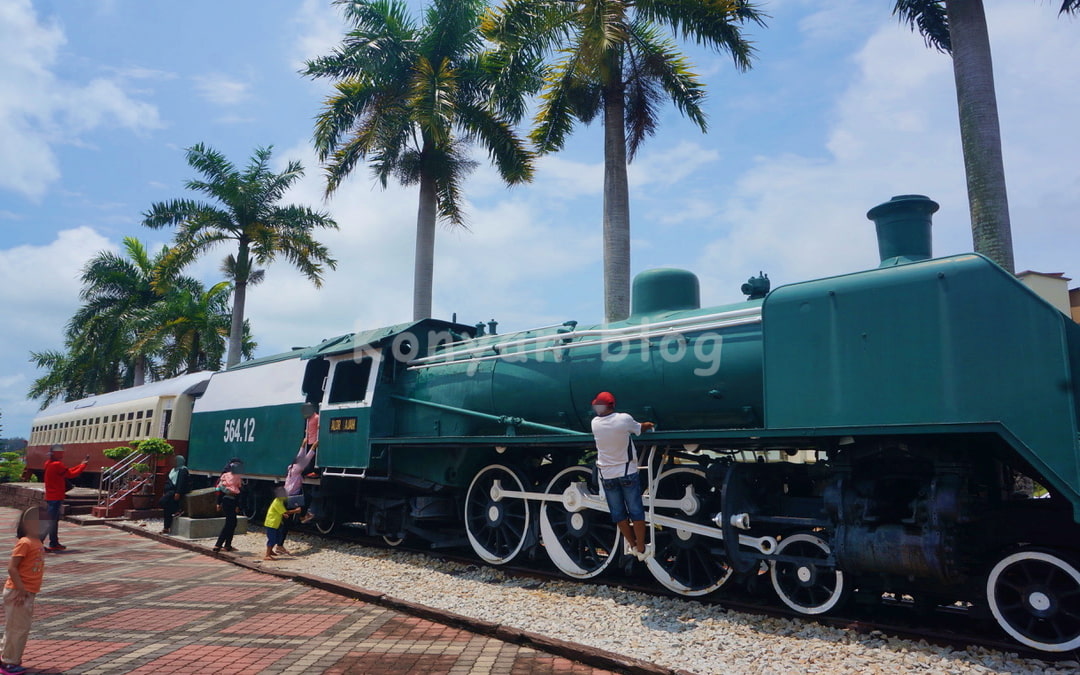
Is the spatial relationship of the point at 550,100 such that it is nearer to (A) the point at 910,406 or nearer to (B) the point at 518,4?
(B) the point at 518,4

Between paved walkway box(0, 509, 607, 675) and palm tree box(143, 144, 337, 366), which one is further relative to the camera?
palm tree box(143, 144, 337, 366)

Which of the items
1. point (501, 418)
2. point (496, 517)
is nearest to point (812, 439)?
point (501, 418)

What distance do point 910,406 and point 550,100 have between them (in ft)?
35.0

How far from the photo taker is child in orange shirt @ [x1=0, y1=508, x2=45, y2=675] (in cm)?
489

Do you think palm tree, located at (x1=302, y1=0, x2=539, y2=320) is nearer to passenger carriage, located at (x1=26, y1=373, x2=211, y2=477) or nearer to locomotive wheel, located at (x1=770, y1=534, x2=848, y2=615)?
passenger carriage, located at (x1=26, y1=373, x2=211, y2=477)

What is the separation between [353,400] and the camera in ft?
35.8

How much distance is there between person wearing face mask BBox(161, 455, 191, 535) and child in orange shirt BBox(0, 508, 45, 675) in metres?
8.75

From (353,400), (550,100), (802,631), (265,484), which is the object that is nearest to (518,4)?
(550,100)

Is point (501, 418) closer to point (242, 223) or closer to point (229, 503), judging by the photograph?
point (229, 503)

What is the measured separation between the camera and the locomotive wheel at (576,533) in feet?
→ 25.0

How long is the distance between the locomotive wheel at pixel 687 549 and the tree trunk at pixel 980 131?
6.31 metres

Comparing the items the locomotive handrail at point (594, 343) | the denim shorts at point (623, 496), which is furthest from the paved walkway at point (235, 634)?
the locomotive handrail at point (594, 343)

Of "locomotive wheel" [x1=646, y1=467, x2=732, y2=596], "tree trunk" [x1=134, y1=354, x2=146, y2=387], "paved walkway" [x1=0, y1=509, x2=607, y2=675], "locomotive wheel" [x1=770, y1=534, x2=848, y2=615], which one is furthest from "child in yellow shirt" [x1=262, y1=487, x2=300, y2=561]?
"tree trunk" [x1=134, y1=354, x2=146, y2=387]

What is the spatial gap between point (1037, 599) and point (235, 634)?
20.5 ft
